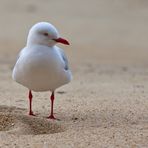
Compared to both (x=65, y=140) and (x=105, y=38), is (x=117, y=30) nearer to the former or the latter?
(x=105, y=38)

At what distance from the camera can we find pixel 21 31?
1599 centimetres

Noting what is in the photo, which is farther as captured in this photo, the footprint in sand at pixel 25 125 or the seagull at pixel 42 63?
the seagull at pixel 42 63

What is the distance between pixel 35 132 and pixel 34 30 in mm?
1066

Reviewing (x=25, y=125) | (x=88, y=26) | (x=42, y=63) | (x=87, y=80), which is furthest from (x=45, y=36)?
(x=88, y=26)

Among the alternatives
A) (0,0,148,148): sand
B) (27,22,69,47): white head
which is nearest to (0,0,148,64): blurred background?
(0,0,148,148): sand

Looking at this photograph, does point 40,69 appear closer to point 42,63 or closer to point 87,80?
point 42,63

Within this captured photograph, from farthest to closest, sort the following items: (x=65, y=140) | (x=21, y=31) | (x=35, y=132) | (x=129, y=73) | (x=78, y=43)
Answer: (x=21, y=31), (x=78, y=43), (x=129, y=73), (x=35, y=132), (x=65, y=140)

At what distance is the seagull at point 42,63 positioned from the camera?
5.47 metres

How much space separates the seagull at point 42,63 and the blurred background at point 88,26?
18.9ft

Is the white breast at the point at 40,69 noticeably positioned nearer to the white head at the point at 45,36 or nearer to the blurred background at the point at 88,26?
the white head at the point at 45,36

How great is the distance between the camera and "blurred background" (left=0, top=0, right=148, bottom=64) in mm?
13422

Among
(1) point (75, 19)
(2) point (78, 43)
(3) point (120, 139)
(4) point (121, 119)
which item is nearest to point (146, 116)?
(4) point (121, 119)

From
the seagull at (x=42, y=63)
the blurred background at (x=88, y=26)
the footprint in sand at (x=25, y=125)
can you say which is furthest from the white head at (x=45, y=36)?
the blurred background at (x=88, y=26)

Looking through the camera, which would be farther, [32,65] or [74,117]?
[74,117]
